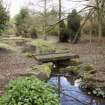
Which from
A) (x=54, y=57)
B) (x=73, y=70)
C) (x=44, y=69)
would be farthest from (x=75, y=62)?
(x=44, y=69)

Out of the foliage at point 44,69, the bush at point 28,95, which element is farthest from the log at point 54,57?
the bush at point 28,95

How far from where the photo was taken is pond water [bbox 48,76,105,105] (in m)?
7.55

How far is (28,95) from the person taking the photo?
3975 mm

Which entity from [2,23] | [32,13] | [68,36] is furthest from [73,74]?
[32,13]

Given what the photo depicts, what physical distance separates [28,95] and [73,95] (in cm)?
444

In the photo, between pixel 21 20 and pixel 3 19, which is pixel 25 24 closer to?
pixel 21 20

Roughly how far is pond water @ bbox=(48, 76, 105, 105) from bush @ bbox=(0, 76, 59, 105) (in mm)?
3400

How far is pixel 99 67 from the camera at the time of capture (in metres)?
11.3

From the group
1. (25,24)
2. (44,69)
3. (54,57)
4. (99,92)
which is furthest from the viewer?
(25,24)

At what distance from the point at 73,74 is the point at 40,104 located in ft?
23.6

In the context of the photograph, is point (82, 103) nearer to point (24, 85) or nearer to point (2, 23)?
point (24, 85)

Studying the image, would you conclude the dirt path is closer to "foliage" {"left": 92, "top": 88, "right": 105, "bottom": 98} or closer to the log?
"foliage" {"left": 92, "top": 88, "right": 105, "bottom": 98}

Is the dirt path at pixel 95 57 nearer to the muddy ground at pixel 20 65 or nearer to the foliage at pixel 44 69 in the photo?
the muddy ground at pixel 20 65

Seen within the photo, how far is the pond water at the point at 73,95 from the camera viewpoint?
7.55m
